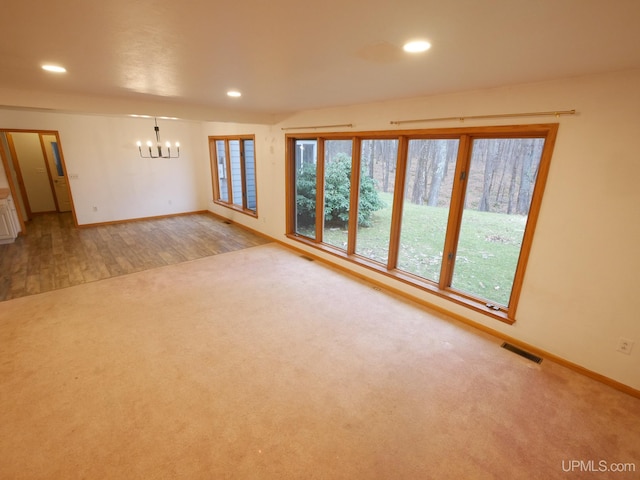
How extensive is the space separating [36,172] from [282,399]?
8638mm

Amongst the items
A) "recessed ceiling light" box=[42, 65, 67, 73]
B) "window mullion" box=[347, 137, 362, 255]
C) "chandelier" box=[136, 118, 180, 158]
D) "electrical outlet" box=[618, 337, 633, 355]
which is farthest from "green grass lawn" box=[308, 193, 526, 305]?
"chandelier" box=[136, 118, 180, 158]

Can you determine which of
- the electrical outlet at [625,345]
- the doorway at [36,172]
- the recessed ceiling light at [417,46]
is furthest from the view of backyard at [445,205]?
the doorway at [36,172]

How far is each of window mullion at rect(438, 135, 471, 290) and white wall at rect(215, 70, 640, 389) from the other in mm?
313

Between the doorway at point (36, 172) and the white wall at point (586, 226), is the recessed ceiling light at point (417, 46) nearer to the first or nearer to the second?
the white wall at point (586, 226)

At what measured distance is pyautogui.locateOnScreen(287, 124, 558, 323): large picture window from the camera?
2.70m

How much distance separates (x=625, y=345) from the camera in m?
2.22

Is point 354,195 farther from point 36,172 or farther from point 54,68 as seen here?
point 36,172

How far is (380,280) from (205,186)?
226 inches

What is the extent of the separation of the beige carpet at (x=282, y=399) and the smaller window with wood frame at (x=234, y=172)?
138 inches

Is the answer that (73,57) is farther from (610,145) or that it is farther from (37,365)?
(610,145)

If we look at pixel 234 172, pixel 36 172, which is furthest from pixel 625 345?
pixel 36 172

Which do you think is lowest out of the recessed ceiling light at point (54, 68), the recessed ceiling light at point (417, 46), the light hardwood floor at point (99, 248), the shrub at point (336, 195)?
the light hardwood floor at point (99, 248)

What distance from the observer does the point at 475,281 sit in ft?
10.6

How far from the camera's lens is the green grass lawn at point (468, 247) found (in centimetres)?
296
